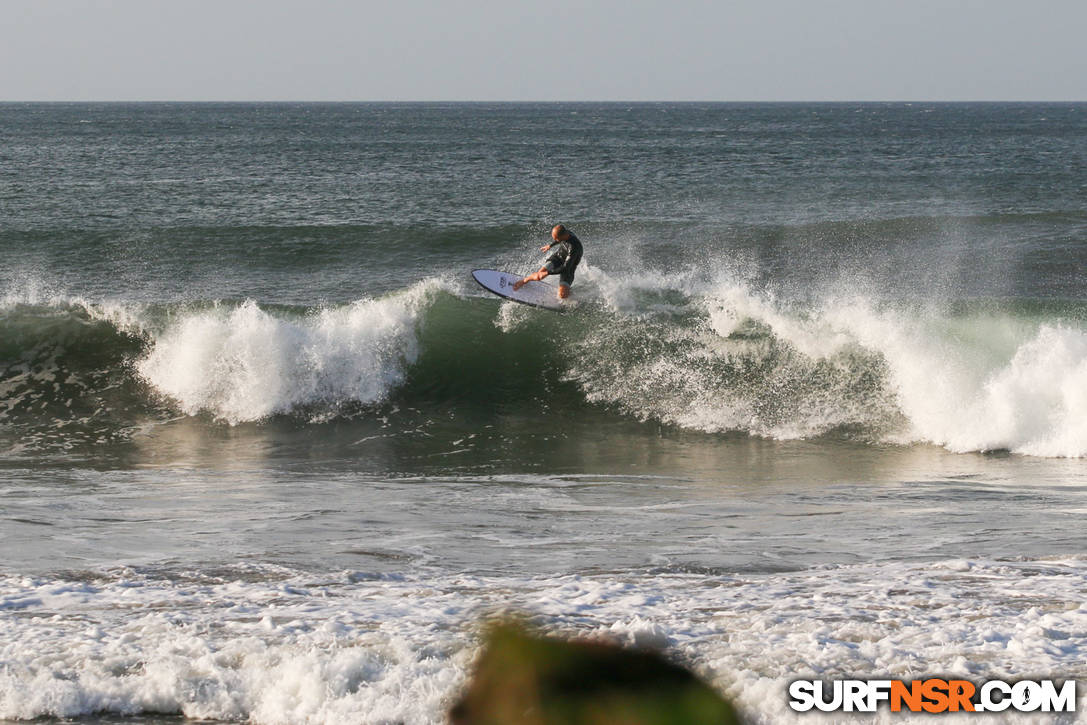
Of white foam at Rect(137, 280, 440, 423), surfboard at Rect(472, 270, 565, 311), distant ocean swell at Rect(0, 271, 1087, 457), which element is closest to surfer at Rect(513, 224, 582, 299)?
surfboard at Rect(472, 270, 565, 311)

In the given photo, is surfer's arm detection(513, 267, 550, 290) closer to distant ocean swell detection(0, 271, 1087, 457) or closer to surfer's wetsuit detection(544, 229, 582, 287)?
surfer's wetsuit detection(544, 229, 582, 287)

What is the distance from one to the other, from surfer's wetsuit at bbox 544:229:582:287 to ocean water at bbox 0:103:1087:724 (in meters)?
1.09

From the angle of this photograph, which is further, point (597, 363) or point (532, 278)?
point (532, 278)

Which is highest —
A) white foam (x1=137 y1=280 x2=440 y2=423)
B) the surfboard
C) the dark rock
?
the dark rock

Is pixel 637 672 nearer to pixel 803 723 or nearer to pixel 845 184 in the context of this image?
pixel 803 723

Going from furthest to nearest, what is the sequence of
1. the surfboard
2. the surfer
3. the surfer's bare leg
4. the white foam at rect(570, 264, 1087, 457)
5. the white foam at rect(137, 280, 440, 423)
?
the surfboard < the surfer's bare leg < the surfer < the white foam at rect(137, 280, 440, 423) < the white foam at rect(570, 264, 1087, 457)

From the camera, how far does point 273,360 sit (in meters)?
15.3

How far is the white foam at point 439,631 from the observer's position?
18.2ft

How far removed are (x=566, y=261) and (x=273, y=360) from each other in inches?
173

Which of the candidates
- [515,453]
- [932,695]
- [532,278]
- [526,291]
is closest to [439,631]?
[932,695]

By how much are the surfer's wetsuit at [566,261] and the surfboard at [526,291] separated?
24.3 inches

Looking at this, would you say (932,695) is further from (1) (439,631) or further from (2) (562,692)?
(2) (562,692)

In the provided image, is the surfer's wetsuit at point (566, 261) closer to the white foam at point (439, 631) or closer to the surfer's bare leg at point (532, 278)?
the surfer's bare leg at point (532, 278)

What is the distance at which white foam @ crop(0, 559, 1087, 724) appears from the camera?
555 centimetres
